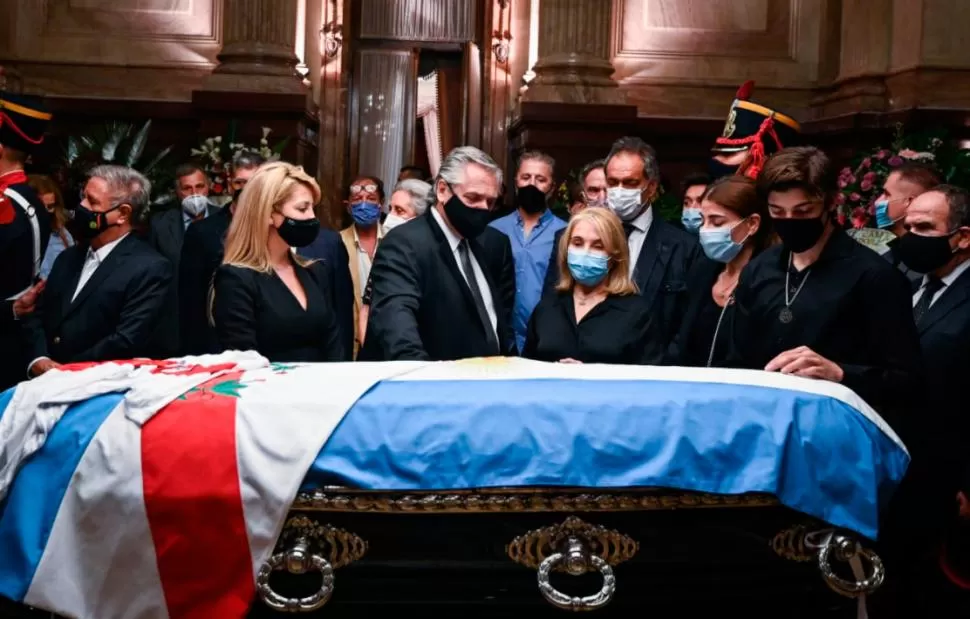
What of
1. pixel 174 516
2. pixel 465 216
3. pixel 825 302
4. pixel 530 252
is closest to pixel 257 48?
pixel 530 252

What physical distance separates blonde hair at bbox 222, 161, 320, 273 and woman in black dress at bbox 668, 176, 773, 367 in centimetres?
144

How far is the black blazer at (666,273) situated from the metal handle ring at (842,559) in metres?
1.95

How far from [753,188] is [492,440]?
6.45 feet

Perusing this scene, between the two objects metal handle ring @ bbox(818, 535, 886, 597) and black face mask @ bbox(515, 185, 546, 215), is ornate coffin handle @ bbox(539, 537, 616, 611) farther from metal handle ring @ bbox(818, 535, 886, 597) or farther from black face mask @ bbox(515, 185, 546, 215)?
black face mask @ bbox(515, 185, 546, 215)

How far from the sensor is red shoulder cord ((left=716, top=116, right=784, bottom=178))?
5.56m

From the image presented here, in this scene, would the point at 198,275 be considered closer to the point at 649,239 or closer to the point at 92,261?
the point at 92,261

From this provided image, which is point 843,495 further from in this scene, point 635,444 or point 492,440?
point 492,440

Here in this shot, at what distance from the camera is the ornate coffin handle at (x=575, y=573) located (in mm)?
3393

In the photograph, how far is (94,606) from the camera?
3371mm

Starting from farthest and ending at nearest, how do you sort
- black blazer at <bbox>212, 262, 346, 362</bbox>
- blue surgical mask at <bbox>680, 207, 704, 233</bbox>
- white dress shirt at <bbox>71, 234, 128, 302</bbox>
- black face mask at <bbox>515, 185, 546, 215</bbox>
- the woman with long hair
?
1. the woman with long hair
2. black face mask at <bbox>515, 185, 546, 215</bbox>
3. blue surgical mask at <bbox>680, 207, 704, 233</bbox>
4. white dress shirt at <bbox>71, 234, 128, 302</bbox>
5. black blazer at <bbox>212, 262, 346, 362</bbox>

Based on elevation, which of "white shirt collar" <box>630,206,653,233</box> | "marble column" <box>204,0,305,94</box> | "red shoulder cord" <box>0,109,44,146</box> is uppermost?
"marble column" <box>204,0,305,94</box>

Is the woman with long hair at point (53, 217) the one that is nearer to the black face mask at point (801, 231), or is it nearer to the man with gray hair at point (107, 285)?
the man with gray hair at point (107, 285)

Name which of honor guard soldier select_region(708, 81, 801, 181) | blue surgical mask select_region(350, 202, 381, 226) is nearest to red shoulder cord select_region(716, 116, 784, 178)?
honor guard soldier select_region(708, 81, 801, 181)

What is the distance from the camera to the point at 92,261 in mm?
5289
